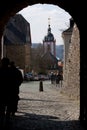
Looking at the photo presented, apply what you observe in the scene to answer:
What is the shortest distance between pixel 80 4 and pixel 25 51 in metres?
85.1

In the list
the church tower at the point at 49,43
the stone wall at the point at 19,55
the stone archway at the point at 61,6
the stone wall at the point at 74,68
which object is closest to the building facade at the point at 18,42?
the stone wall at the point at 19,55

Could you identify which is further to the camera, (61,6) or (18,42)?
(18,42)

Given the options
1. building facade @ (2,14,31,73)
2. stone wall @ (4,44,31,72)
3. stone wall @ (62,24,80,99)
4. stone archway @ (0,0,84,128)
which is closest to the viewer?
stone archway @ (0,0,84,128)

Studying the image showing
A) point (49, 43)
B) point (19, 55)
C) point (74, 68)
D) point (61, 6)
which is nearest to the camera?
point (61, 6)

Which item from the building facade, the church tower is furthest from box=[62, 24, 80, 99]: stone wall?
the church tower

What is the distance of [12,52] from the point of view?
98250mm

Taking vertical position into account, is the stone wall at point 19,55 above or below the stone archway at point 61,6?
below

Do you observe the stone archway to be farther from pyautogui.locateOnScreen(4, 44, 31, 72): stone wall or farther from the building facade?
pyautogui.locateOnScreen(4, 44, 31, 72): stone wall

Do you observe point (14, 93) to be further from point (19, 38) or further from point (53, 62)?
point (53, 62)

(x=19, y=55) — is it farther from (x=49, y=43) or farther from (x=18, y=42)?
(x=49, y=43)

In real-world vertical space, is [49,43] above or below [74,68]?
below

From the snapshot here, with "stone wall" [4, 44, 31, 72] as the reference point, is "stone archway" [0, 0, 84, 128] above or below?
above

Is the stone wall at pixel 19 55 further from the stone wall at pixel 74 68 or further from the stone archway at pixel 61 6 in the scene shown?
the stone archway at pixel 61 6

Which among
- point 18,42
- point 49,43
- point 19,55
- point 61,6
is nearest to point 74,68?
point 61,6
